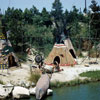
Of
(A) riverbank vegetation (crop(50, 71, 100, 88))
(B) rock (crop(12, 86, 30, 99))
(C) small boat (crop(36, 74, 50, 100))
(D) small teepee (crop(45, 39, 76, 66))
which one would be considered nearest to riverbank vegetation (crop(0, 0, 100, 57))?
(D) small teepee (crop(45, 39, 76, 66))

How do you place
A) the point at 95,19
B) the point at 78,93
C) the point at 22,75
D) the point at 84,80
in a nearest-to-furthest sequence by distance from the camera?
the point at 78,93 → the point at 84,80 → the point at 22,75 → the point at 95,19

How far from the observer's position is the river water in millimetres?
10526

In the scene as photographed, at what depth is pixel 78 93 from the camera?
11289 millimetres

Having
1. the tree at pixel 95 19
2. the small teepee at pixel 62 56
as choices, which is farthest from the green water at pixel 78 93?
the tree at pixel 95 19

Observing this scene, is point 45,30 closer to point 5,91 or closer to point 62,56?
point 62,56

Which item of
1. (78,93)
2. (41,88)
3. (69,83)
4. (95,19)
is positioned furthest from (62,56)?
(95,19)

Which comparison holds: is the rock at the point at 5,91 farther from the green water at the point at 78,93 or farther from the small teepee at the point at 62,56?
the small teepee at the point at 62,56

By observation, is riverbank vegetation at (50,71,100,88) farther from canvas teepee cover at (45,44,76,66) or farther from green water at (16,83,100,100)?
canvas teepee cover at (45,44,76,66)

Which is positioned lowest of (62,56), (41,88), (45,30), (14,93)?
(14,93)

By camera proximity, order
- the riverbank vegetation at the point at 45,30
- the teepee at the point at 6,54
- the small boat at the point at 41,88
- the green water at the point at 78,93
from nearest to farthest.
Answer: the small boat at the point at 41,88, the green water at the point at 78,93, the teepee at the point at 6,54, the riverbank vegetation at the point at 45,30

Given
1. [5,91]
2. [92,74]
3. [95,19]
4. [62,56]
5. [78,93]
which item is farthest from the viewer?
[95,19]

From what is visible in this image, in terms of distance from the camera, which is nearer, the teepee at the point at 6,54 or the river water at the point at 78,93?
Answer: the river water at the point at 78,93

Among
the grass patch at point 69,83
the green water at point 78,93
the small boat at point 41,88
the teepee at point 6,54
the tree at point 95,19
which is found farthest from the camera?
the tree at point 95,19

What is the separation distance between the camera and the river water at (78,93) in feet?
34.5
